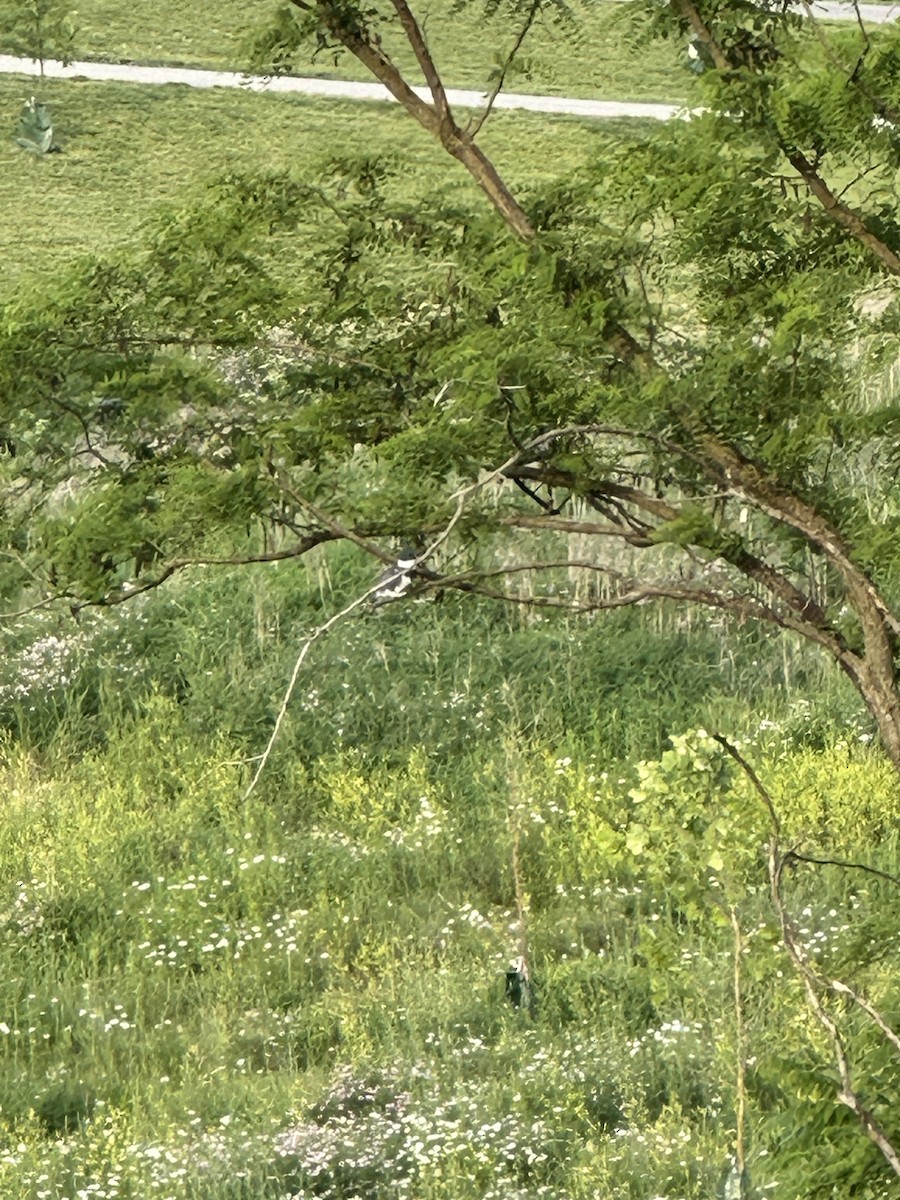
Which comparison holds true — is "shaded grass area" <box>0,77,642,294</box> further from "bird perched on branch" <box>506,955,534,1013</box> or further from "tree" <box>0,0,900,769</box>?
"tree" <box>0,0,900,769</box>

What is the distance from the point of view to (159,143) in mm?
22703

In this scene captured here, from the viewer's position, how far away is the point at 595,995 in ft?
22.9

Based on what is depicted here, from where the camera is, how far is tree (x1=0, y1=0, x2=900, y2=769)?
4520 millimetres

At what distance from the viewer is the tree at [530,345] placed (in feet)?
14.8

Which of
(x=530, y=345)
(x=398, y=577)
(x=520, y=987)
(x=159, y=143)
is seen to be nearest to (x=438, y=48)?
(x=159, y=143)

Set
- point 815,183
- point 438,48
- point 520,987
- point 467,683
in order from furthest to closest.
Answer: point 438,48 < point 467,683 < point 520,987 < point 815,183

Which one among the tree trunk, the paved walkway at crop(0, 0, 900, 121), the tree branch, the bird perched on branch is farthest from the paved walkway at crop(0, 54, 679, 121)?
the tree trunk

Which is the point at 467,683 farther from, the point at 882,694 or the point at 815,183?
the point at 815,183

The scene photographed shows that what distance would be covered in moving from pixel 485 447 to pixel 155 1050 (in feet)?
9.80

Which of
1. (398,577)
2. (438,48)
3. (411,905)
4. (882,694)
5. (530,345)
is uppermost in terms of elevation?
(438,48)

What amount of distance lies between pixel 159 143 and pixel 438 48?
3962 mm

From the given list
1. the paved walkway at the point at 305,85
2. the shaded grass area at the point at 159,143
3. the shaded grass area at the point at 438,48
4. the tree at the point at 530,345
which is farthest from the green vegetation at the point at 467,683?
the shaded grass area at the point at 438,48

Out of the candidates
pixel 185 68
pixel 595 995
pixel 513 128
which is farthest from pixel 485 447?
pixel 185 68

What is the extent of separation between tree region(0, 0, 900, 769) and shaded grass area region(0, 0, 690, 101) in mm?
18412
